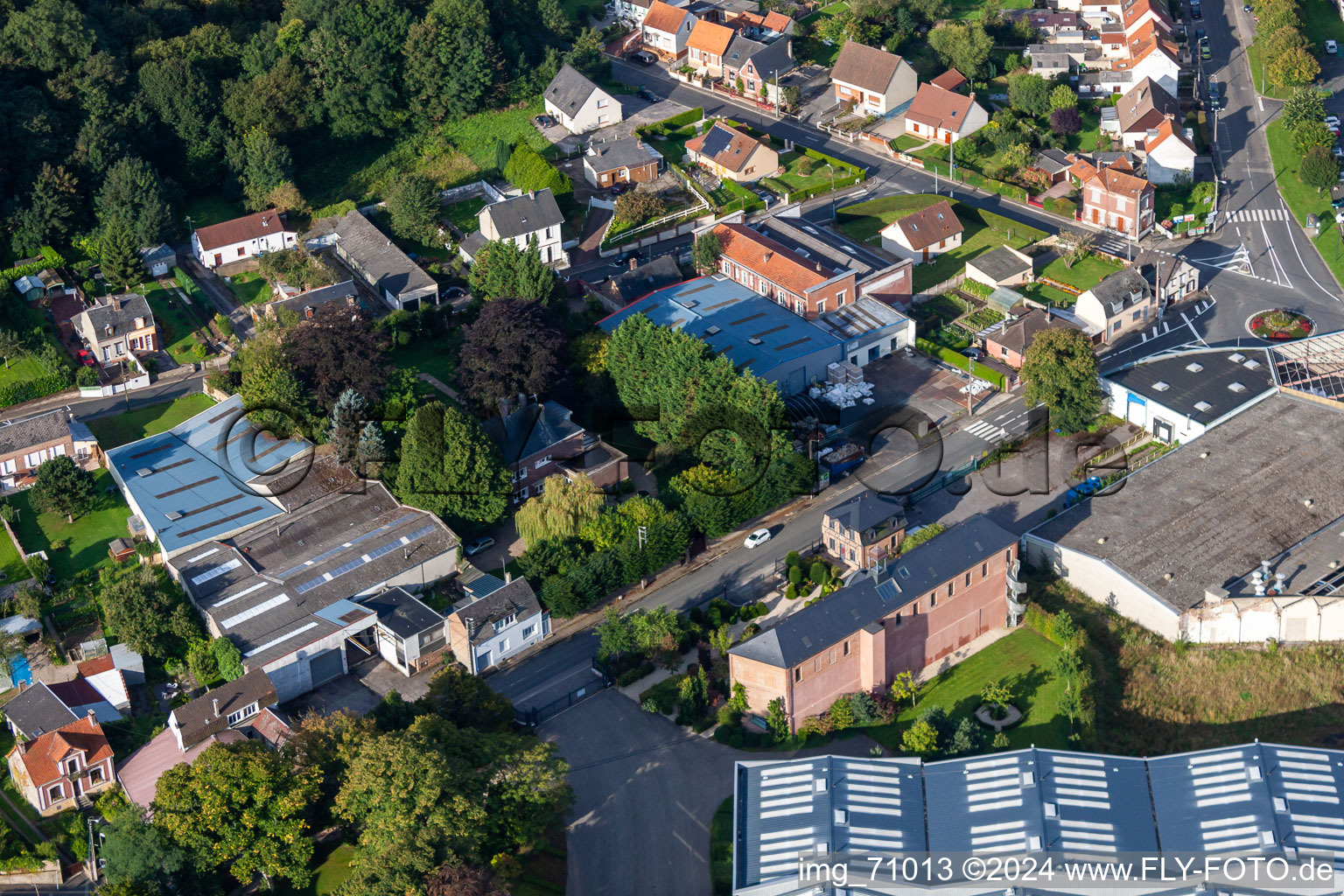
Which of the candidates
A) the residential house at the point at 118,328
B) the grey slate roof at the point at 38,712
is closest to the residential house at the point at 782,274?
the residential house at the point at 118,328

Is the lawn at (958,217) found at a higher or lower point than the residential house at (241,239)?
lower

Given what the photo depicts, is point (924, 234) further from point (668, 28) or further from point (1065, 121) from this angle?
point (668, 28)

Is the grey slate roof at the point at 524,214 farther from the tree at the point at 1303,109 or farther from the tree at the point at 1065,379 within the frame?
the tree at the point at 1303,109

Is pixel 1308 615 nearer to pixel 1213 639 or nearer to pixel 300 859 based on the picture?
pixel 1213 639

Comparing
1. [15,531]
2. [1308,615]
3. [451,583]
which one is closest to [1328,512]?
[1308,615]

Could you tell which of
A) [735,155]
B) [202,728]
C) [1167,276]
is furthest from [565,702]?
[735,155]

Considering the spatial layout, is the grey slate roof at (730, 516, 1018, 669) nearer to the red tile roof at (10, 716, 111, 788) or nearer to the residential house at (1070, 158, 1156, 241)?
the red tile roof at (10, 716, 111, 788)

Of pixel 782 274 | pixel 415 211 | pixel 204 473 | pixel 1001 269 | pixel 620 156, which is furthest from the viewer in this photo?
pixel 620 156
